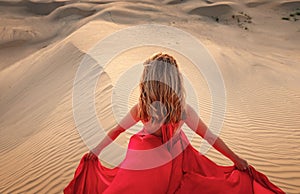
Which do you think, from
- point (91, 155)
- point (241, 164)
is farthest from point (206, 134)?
point (91, 155)

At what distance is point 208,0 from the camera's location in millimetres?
19609

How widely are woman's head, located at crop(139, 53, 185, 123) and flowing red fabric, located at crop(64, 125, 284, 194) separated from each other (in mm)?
166

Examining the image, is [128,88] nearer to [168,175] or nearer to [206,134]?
[206,134]

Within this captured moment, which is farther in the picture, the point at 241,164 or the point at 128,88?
the point at 128,88

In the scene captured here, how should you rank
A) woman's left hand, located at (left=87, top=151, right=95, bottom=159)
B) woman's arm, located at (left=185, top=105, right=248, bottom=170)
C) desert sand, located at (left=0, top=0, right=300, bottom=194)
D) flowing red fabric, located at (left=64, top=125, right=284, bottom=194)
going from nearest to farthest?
flowing red fabric, located at (left=64, top=125, right=284, bottom=194) → woman's arm, located at (left=185, top=105, right=248, bottom=170) → woman's left hand, located at (left=87, top=151, right=95, bottom=159) → desert sand, located at (left=0, top=0, right=300, bottom=194)

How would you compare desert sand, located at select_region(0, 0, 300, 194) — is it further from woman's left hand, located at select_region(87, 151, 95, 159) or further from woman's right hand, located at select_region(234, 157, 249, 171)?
woman's right hand, located at select_region(234, 157, 249, 171)

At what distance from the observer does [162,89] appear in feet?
7.44

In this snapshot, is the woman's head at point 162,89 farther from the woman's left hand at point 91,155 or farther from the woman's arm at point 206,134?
the woman's left hand at point 91,155

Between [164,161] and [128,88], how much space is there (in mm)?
3388

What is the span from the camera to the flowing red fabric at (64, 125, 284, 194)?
2.25 meters

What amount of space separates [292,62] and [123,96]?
734cm

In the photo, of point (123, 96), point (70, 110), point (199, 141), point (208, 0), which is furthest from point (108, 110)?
point (208, 0)

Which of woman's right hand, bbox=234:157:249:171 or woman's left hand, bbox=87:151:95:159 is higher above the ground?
woman's left hand, bbox=87:151:95:159

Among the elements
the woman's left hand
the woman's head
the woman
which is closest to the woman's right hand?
the woman
